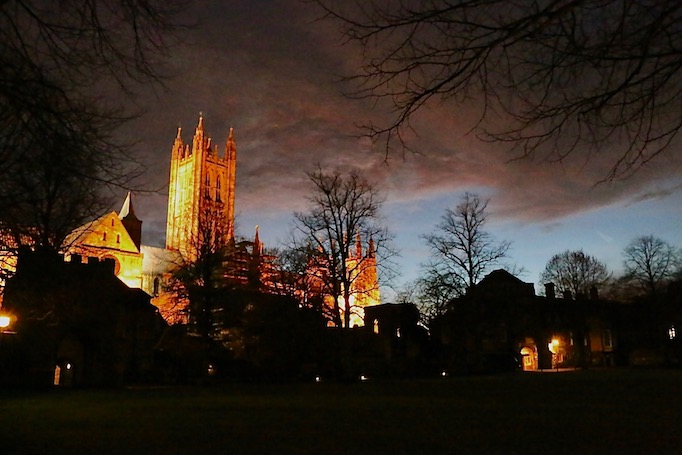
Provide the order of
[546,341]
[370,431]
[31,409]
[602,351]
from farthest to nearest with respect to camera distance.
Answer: [602,351], [546,341], [31,409], [370,431]

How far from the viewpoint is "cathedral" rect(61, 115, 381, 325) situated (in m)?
39.3

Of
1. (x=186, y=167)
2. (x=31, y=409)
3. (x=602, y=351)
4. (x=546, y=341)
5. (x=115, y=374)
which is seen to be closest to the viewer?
(x=31, y=409)

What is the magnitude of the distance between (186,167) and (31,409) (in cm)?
11968

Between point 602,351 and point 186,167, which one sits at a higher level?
point 186,167

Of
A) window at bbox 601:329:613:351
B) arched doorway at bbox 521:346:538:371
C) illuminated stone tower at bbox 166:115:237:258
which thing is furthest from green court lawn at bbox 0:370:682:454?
illuminated stone tower at bbox 166:115:237:258

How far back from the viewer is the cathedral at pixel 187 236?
39.3 metres

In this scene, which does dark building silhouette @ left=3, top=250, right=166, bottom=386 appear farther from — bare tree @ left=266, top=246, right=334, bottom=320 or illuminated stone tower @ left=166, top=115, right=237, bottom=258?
illuminated stone tower @ left=166, top=115, right=237, bottom=258

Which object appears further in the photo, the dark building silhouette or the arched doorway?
the arched doorway

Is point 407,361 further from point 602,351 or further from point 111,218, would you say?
point 111,218

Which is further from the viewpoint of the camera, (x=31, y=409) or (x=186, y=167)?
(x=186, y=167)

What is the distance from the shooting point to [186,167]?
132 metres

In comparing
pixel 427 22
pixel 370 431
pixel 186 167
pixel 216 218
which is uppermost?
pixel 186 167

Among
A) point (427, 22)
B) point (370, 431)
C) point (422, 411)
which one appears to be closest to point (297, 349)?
point (422, 411)

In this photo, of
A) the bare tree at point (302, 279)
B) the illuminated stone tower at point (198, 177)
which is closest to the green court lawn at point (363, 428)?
the bare tree at point (302, 279)
